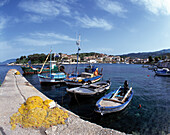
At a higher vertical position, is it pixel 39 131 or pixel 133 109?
pixel 39 131

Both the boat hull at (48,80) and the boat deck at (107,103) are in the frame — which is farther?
the boat hull at (48,80)

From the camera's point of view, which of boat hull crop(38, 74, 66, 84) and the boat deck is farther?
boat hull crop(38, 74, 66, 84)

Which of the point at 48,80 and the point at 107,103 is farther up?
the point at 48,80

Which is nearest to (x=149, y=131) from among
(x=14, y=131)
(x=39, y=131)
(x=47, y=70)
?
(x=39, y=131)

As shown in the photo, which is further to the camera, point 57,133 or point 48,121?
point 48,121

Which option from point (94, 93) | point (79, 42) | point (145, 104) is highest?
point (79, 42)

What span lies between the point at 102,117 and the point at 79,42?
16576 millimetres

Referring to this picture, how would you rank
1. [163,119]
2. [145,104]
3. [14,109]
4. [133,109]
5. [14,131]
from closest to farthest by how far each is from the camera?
[14,131]
[14,109]
[163,119]
[133,109]
[145,104]

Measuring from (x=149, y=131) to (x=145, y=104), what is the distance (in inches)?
269

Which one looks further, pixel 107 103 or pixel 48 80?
pixel 48 80

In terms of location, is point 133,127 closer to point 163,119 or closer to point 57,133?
point 163,119

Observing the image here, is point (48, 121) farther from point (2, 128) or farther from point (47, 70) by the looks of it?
point (47, 70)

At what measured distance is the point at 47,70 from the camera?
198 ft

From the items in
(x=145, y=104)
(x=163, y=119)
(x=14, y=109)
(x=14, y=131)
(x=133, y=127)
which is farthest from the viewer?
(x=145, y=104)
